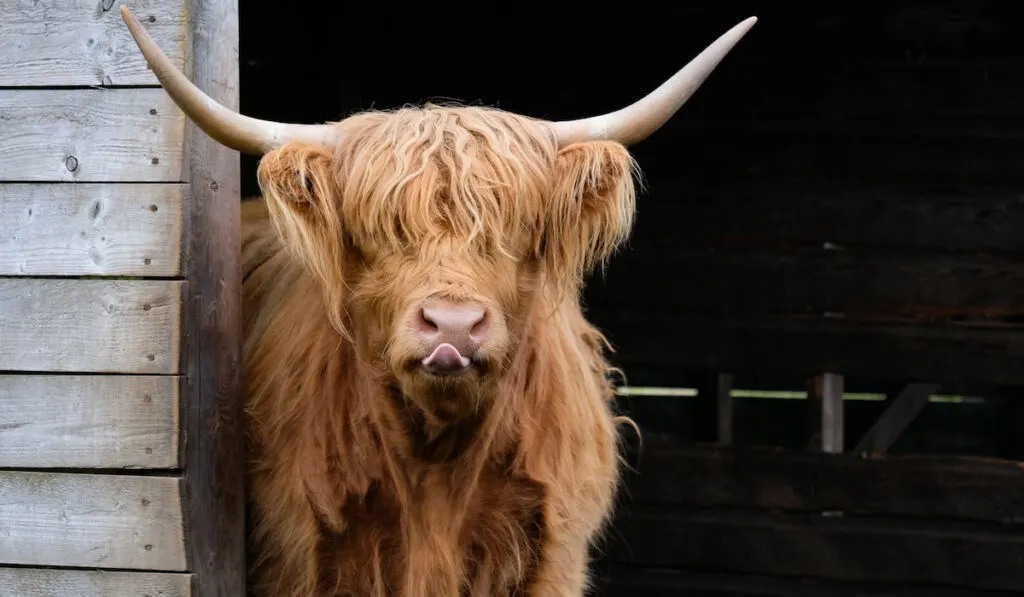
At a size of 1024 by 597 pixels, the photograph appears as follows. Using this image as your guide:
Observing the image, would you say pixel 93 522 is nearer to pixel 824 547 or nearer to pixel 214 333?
pixel 214 333

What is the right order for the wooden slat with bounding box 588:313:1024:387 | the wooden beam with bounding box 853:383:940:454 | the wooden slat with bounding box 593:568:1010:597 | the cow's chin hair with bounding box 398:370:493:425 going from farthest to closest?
1. the wooden beam with bounding box 853:383:940:454
2. the wooden slat with bounding box 593:568:1010:597
3. the wooden slat with bounding box 588:313:1024:387
4. the cow's chin hair with bounding box 398:370:493:425

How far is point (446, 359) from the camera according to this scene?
2.20m

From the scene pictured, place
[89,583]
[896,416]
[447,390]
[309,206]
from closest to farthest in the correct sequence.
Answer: [447,390] → [309,206] → [89,583] → [896,416]

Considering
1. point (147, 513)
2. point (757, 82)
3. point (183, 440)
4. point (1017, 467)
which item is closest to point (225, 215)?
point (183, 440)

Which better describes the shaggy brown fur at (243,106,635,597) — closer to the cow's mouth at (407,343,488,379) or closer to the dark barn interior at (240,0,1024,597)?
the cow's mouth at (407,343,488,379)

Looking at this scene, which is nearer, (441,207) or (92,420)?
(441,207)

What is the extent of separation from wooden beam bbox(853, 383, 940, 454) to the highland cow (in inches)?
117

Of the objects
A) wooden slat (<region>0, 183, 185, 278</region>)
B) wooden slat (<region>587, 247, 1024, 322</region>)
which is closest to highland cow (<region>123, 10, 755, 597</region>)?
wooden slat (<region>0, 183, 185, 278</region>)

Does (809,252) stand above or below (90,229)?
above

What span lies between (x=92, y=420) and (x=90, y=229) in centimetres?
44

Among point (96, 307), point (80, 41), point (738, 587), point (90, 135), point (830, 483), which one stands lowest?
point (738, 587)

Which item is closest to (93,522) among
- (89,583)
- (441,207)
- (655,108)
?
(89,583)

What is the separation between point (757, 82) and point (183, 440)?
3239 millimetres

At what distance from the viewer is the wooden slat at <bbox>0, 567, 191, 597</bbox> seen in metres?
2.62
